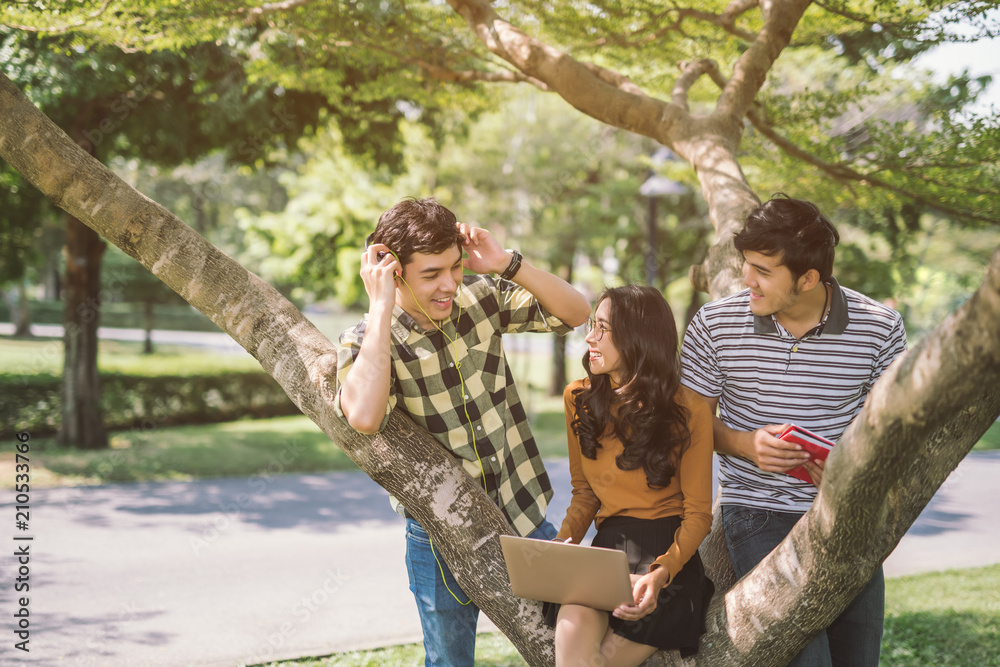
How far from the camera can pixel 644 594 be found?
87.8 inches

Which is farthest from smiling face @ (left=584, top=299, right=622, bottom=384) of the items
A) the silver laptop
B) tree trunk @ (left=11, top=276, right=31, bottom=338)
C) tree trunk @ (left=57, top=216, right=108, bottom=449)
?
tree trunk @ (left=11, top=276, right=31, bottom=338)

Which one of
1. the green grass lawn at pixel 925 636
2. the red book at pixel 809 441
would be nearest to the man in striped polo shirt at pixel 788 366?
the red book at pixel 809 441

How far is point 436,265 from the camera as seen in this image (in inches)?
97.7

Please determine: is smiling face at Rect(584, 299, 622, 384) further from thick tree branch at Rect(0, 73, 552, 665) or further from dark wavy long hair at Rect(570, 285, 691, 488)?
thick tree branch at Rect(0, 73, 552, 665)

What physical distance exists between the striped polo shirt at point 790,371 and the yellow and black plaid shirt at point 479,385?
59 centimetres

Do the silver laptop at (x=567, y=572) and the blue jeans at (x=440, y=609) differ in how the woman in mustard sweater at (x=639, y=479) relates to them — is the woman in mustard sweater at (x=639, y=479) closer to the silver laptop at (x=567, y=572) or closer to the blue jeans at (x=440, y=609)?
the silver laptop at (x=567, y=572)

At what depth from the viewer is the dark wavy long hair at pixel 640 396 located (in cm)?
246

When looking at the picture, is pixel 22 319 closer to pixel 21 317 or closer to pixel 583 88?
pixel 21 317

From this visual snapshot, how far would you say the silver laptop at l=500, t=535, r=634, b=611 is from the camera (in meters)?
2.09

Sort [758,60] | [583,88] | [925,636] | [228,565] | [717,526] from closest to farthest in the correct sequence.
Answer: [717,526] < [758,60] < [583,88] < [925,636] < [228,565]

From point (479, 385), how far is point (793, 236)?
3.98ft

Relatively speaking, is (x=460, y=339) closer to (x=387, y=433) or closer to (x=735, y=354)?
(x=387, y=433)

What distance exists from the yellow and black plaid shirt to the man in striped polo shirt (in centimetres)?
64

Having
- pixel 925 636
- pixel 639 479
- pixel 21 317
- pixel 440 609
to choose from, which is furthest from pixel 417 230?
pixel 21 317
